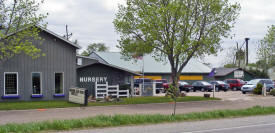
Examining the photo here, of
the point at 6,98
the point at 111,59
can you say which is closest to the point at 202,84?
the point at 111,59

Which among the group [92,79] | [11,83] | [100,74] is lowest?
[11,83]

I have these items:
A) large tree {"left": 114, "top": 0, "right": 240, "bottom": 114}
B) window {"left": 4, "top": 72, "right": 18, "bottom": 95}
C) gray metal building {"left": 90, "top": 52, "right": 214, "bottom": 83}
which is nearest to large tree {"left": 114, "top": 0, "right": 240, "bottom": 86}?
large tree {"left": 114, "top": 0, "right": 240, "bottom": 114}

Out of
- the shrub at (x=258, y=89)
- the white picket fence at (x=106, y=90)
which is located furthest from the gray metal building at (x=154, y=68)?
the white picket fence at (x=106, y=90)

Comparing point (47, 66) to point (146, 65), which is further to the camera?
point (146, 65)

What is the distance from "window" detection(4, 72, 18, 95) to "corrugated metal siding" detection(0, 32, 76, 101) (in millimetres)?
264

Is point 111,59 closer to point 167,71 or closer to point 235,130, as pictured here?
point 167,71

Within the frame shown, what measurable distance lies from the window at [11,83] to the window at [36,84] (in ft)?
3.92

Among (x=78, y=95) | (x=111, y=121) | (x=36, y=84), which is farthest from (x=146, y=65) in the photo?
(x=111, y=121)

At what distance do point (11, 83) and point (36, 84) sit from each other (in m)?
1.73

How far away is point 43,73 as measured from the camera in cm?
2514

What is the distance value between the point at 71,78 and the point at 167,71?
100.0ft

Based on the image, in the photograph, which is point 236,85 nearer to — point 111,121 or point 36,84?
point 36,84

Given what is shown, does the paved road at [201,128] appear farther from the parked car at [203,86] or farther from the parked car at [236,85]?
the parked car at [236,85]

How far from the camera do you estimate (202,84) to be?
149ft
